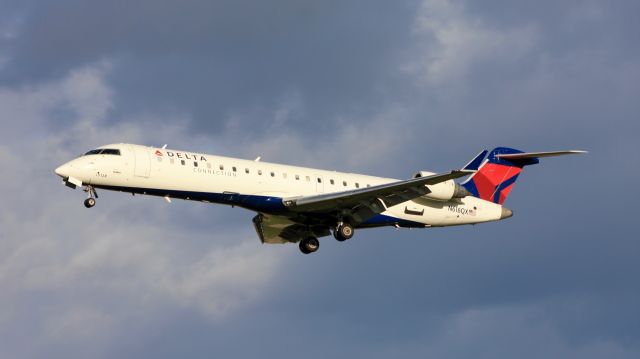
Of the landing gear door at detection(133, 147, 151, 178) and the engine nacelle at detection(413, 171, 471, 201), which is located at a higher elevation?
the landing gear door at detection(133, 147, 151, 178)

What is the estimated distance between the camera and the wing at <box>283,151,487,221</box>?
38.4 m

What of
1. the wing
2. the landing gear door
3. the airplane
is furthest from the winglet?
the landing gear door

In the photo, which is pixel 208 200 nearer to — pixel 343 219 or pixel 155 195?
pixel 155 195

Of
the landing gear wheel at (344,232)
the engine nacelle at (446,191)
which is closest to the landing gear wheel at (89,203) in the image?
the landing gear wheel at (344,232)

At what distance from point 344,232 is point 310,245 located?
9.32 ft

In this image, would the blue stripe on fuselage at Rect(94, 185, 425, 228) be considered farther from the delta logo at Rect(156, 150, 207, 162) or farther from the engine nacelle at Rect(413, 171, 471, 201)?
the engine nacelle at Rect(413, 171, 471, 201)

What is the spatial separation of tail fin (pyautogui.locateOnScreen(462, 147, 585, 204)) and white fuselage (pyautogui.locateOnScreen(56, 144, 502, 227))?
4694 mm

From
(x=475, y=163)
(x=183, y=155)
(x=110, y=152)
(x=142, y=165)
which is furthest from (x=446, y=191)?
(x=110, y=152)

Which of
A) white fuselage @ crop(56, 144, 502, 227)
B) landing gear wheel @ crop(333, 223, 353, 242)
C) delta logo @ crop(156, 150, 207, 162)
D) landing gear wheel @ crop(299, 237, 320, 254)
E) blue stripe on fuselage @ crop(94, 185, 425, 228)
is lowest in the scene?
landing gear wheel @ crop(333, 223, 353, 242)

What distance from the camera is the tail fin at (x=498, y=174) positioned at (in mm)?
44250

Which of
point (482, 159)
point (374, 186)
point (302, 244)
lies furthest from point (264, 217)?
point (482, 159)

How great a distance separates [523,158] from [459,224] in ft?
12.0

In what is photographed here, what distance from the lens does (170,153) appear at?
127 ft

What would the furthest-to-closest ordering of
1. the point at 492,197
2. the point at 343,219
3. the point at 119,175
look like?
the point at 492,197 → the point at 343,219 → the point at 119,175
